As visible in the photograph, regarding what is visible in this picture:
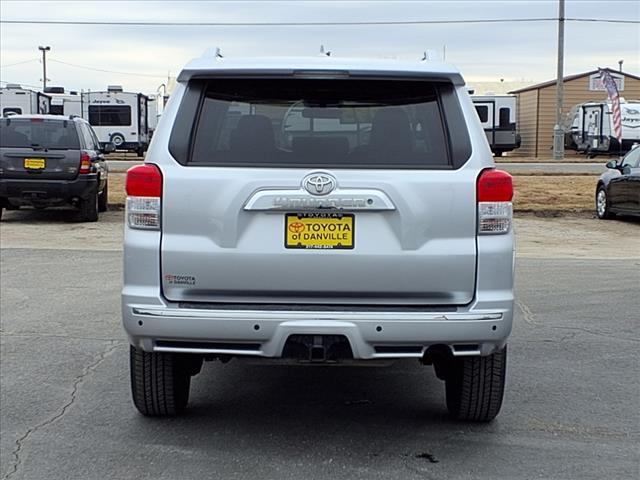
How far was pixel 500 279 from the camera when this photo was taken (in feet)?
15.1

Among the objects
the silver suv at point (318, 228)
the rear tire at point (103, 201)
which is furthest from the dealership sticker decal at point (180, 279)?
the rear tire at point (103, 201)

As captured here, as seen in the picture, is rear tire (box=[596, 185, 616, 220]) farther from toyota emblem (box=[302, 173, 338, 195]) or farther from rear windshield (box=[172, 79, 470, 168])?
toyota emblem (box=[302, 173, 338, 195])

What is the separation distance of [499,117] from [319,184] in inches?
1457

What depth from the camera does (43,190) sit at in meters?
15.6

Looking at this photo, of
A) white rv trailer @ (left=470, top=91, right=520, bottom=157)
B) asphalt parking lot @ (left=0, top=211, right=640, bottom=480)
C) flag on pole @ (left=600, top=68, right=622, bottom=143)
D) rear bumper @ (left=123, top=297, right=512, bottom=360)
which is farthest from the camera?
Answer: white rv trailer @ (left=470, top=91, right=520, bottom=157)

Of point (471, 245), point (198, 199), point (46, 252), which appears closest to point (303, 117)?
point (198, 199)

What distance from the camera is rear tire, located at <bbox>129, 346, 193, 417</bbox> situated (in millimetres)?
5070

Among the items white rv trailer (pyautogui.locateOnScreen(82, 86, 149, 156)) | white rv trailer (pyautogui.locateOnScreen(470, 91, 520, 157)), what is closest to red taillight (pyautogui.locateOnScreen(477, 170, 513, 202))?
white rv trailer (pyautogui.locateOnScreen(470, 91, 520, 157))

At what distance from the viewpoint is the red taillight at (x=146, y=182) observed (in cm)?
457

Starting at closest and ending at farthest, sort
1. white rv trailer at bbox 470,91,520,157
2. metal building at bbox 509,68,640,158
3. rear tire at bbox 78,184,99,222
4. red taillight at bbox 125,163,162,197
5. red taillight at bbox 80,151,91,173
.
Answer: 1. red taillight at bbox 125,163,162,197
2. red taillight at bbox 80,151,91,173
3. rear tire at bbox 78,184,99,222
4. white rv trailer at bbox 470,91,520,157
5. metal building at bbox 509,68,640,158

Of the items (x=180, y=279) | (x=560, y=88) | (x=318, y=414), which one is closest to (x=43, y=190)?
(x=318, y=414)

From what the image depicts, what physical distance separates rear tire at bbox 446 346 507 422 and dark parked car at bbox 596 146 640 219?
12.6m

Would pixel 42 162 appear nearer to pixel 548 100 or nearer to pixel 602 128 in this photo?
pixel 602 128

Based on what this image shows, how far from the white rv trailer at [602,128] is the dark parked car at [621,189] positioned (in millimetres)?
21026
